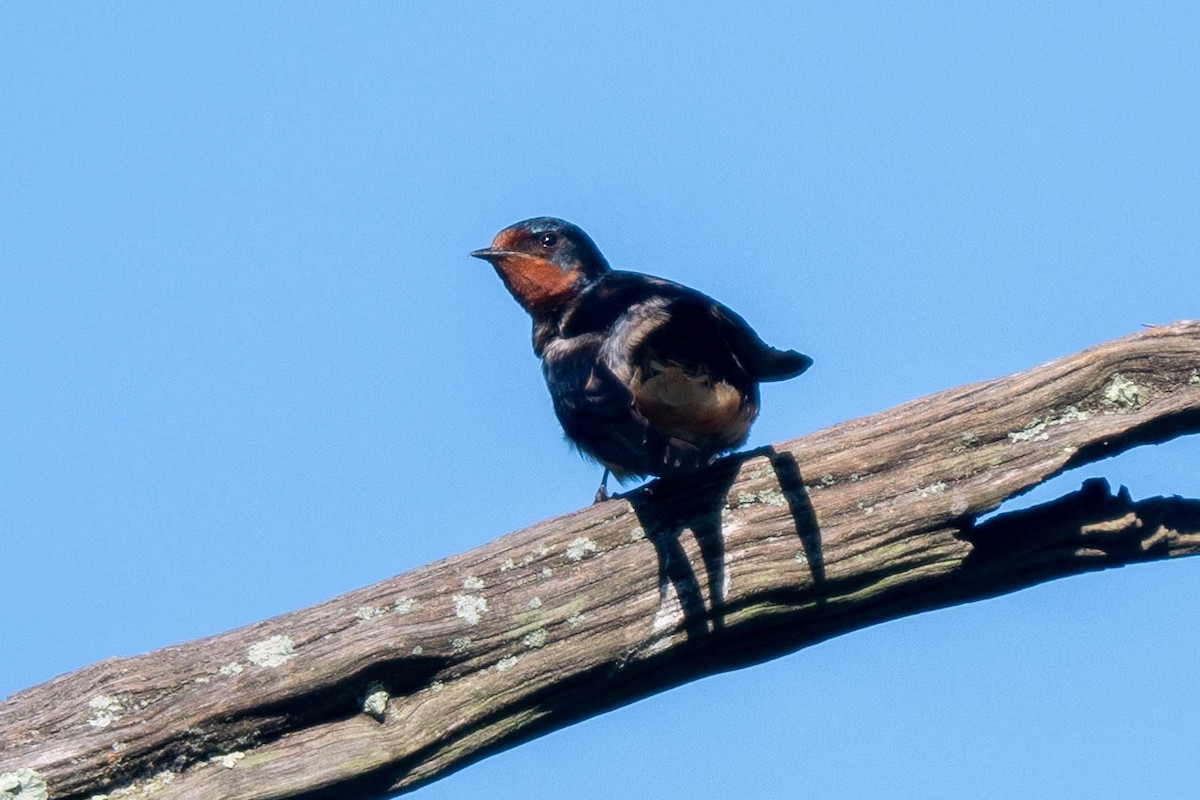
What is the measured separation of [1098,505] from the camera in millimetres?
3314

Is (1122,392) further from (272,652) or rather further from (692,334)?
(272,652)

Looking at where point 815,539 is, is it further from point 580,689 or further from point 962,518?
point 580,689

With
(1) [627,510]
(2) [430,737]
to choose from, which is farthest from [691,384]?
(2) [430,737]

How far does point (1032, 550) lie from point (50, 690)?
2160 millimetres

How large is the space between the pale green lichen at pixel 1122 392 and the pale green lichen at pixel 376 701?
Answer: 1796 millimetres

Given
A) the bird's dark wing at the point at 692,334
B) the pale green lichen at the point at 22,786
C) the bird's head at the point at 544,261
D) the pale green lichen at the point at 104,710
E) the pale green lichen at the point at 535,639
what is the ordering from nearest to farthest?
the pale green lichen at the point at 22,786 → the pale green lichen at the point at 104,710 → the pale green lichen at the point at 535,639 → the bird's dark wing at the point at 692,334 → the bird's head at the point at 544,261

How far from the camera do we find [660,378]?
4.07 meters

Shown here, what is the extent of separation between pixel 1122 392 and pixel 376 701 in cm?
185

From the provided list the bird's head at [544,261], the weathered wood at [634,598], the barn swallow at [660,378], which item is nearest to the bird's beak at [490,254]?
the bird's head at [544,261]

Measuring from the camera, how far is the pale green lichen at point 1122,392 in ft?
11.2

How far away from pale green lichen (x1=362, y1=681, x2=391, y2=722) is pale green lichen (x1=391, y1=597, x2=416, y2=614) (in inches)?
6.7

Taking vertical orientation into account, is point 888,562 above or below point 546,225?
below

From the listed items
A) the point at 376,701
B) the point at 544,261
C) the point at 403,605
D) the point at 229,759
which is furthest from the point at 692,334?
the point at 544,261

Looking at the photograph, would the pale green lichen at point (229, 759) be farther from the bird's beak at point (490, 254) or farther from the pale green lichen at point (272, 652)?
the bird's beak at point (490, 254)
